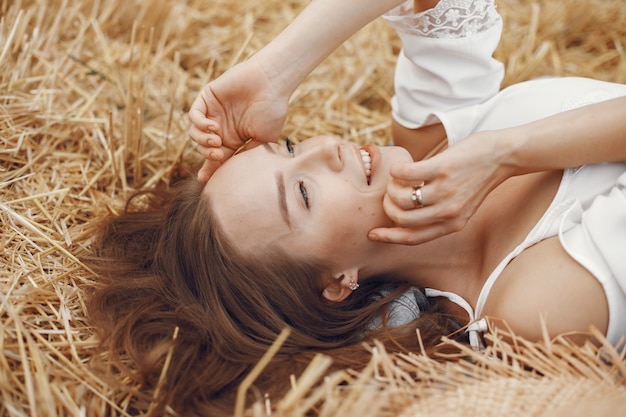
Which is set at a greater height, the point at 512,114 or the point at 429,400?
the point at 512,114

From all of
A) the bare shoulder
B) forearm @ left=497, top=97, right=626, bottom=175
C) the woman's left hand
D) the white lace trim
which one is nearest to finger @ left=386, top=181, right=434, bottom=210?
the woman's left hand

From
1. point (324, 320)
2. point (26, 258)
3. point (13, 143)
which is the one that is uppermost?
point (13, 143)

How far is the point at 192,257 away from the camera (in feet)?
6.28

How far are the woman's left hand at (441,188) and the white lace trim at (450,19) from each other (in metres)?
0.56

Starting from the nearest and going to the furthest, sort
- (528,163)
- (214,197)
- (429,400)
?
(429,400)
(528,163)
(214,197)

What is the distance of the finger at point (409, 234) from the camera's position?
5.65 feet

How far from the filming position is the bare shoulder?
164 centimetres

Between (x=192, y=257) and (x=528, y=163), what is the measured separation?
3.10 feet

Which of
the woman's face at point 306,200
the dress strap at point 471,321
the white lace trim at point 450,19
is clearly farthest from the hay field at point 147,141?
the white lace trim at point 450,19

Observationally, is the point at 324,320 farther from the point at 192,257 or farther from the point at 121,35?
the point at 121,35

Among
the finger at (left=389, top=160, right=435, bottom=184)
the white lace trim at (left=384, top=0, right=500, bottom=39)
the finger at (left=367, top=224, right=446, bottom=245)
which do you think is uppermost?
the white lace trim at (left=384, top=0, right=500, bottom=39)

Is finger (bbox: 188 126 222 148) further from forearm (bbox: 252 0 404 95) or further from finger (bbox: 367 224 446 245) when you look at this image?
finger (bbox: 367 224 446 245)

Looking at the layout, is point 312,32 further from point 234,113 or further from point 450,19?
point 450,19

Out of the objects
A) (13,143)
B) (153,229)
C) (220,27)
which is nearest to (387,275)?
(153,229)
